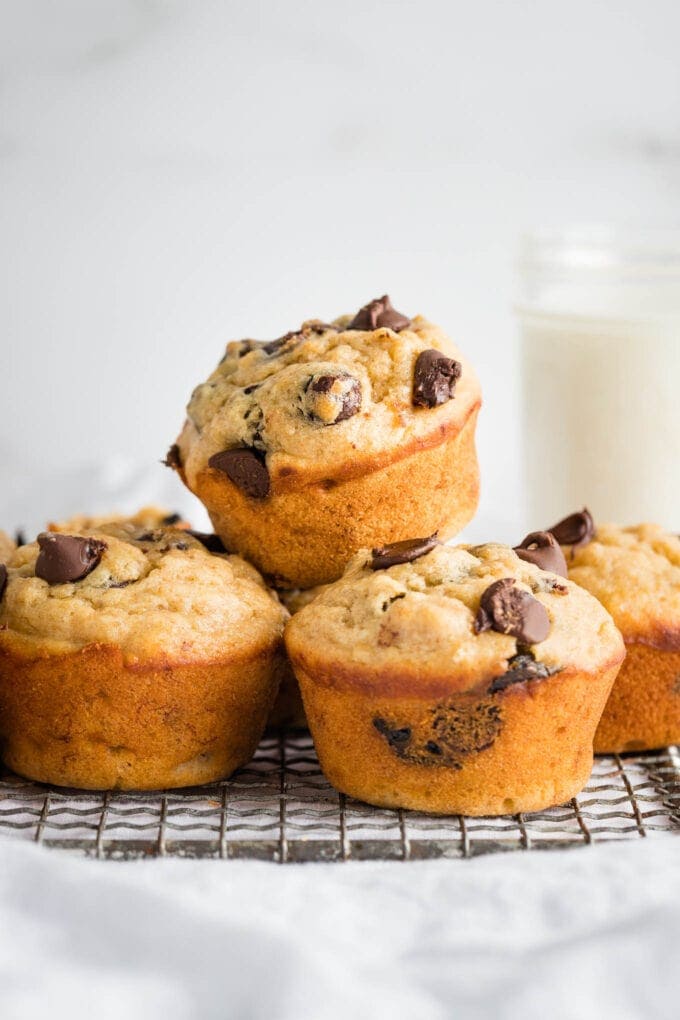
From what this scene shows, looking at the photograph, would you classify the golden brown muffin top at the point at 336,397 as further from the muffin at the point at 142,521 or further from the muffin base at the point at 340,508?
the muffin at the point at 142,521

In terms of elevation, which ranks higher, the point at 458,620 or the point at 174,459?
the point at 174,459

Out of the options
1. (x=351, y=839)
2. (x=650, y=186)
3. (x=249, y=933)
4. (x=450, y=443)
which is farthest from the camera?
(x=650, y=186)

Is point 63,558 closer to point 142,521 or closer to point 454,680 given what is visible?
point 142,521

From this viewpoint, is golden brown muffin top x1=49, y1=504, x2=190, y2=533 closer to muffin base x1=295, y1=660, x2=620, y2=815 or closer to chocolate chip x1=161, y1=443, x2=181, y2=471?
chocolate chip x1=161, y1=443, x2=181, y2=471

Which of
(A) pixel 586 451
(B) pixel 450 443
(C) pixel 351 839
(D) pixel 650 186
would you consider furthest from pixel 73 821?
(D) pixel 650 186

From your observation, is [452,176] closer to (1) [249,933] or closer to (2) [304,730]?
(2) [304,730]

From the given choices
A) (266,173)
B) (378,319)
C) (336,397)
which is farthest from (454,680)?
(266,173)
